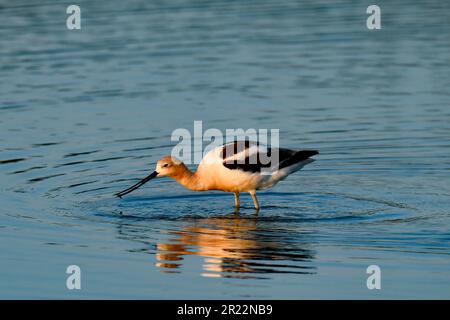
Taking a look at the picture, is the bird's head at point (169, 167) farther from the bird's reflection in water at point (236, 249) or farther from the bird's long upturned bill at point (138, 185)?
the bird's reflection in water at point (236, 249)

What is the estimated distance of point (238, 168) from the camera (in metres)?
14.4

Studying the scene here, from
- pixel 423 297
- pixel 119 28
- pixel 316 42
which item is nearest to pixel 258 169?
pixel 423 297

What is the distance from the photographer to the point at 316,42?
24047 millimetres

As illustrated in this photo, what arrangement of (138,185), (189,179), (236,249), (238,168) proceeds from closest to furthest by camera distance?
(236,249) < (238,168) < (189,179) < (138,185)

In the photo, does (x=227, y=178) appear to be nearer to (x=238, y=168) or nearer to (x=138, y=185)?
(x=238, y=168)

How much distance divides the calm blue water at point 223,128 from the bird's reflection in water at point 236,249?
34 mm

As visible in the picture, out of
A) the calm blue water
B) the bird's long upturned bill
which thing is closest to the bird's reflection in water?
the calm blue water

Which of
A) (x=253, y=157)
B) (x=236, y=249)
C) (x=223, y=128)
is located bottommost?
(x=236, y=249)

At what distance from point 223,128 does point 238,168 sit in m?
3.66

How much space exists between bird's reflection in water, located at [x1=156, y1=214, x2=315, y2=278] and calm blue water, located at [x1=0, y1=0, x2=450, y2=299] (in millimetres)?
34

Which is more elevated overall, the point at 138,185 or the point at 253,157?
the point at 253,157

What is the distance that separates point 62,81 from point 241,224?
832 cm

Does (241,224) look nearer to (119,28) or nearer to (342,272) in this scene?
(342,272)

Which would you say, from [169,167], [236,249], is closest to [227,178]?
[169,167]
